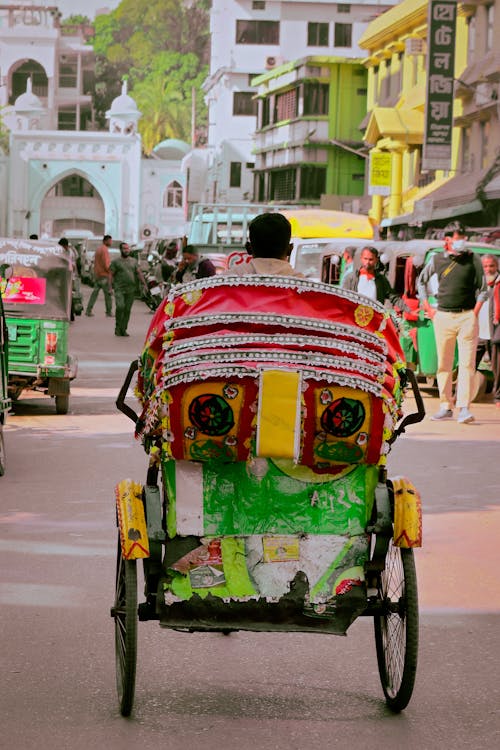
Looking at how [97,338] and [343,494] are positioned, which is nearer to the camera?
[343,494]

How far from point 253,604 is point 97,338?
23.1 m

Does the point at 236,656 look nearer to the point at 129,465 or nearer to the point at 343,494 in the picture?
the point at 343,494

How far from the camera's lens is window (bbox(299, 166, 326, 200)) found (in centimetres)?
6912

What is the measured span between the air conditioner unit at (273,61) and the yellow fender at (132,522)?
8162 centimetres

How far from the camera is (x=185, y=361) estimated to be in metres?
5.41

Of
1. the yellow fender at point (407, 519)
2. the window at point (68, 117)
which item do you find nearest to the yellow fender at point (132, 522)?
the yellow fender at point (407, 519)

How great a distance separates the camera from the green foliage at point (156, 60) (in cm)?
12456

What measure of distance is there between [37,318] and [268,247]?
33.1ft

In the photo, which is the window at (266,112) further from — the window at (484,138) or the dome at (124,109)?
the window at (484,138)

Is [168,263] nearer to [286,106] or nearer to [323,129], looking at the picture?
[323,129]

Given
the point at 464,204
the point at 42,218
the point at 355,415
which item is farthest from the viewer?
the point at 42,218

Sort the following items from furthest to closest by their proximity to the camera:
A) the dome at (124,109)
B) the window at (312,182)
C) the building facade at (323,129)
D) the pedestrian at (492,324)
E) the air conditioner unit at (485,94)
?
the dome at (124,109), the window at (312,182), the building facade at (323,129), the air conditioner unit at (485,94), the pedestrian at (492,324)

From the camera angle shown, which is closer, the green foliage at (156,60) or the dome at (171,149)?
the dome at (171,149)

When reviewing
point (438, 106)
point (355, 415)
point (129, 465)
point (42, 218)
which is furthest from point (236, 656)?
point (42, 218)
